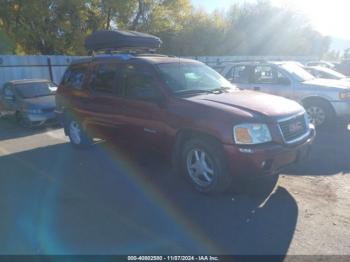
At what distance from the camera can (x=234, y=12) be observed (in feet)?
105

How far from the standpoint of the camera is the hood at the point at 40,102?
9.31m

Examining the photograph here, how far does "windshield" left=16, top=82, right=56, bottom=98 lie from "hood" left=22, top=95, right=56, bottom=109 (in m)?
0.32

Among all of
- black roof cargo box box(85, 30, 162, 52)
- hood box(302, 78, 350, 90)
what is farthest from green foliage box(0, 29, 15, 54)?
hood box(302, 78, 350, 90)

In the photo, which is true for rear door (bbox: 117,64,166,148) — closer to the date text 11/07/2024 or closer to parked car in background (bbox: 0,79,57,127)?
the date text 11/07/2024

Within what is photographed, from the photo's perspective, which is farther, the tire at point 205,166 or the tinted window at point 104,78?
the tinted window at point 104,78

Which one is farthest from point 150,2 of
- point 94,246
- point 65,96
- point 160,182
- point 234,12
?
point 94,246

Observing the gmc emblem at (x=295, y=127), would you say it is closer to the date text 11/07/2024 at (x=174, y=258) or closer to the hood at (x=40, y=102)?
the date text 11/07/2024 at (x=174, y=258)

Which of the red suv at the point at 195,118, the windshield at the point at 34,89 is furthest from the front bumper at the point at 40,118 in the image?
the red suv at the point at 195,118

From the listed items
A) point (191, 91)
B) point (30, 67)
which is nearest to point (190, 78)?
point (191, 91)

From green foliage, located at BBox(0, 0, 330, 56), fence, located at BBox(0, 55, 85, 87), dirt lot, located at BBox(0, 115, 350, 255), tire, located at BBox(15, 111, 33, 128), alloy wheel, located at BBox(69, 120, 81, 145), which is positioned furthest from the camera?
green foliage, located at BBox(0, 0, 330, 56)

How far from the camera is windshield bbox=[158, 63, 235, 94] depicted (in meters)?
4.88

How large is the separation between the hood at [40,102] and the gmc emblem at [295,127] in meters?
7.35

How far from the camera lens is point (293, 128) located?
4312mm

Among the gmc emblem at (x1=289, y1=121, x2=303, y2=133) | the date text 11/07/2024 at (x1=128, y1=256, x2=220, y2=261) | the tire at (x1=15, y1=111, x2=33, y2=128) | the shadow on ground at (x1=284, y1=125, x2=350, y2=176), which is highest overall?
the gmc emblem at (x1=289, y1=121, x2=303, y2=133)
